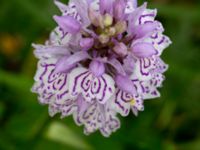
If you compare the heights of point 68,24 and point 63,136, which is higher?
point 68,24

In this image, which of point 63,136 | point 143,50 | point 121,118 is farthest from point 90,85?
point 121,118

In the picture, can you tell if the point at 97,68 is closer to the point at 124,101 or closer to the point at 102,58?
the point at 102,58

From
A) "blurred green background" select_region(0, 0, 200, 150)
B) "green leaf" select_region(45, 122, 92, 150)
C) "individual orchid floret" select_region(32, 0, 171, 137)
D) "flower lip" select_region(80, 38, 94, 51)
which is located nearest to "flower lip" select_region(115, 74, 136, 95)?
"individual orchid floret" select_region(32, 0, 171, 137)

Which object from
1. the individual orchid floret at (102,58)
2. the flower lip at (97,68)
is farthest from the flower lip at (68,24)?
the flower lip at (97,68)

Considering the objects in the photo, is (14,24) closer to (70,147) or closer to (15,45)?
(15,45)

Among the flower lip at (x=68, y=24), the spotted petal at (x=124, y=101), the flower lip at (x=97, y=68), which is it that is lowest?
the spotted petal at (x=124, y=101)

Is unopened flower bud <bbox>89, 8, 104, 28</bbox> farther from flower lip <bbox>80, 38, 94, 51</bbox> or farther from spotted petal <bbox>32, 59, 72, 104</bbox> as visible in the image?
spotted petal <bbox>32, 59, 72, 104</bbox>

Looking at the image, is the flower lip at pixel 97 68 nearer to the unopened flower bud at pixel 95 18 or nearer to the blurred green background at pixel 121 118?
the unopened flower bud at pixel 95 18
